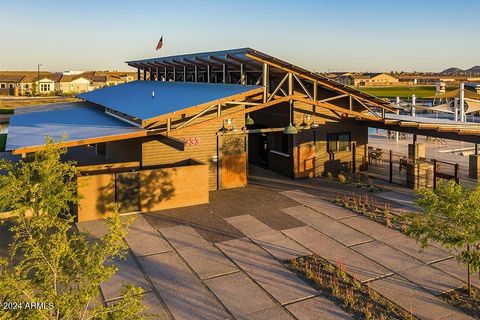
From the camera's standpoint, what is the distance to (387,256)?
42.0 ft

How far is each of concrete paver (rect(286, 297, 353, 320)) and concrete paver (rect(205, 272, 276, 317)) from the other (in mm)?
592

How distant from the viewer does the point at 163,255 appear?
1300 centimetres

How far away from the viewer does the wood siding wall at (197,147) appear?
19.4 meters

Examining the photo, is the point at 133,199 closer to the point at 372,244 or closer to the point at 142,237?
the point at 142,237

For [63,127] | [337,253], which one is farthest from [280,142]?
[337,253]

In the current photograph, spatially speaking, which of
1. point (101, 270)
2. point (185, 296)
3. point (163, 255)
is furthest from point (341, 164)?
point (101, 270)

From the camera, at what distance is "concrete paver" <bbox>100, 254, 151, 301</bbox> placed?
1066 centimetres

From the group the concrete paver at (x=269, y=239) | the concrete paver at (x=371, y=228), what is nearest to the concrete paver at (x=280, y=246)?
the concrete paver at (x=269, y=239)

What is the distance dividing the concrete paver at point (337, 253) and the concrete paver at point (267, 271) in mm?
1553

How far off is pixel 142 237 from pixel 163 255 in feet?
6.04

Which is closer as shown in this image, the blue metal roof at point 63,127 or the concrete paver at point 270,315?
the concrete paver at point 270,315

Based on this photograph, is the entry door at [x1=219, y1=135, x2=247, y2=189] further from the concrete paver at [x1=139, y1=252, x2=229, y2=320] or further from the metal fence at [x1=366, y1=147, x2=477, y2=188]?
the concrete paver at [x1=139, y1=252, x2=229, y2=320]

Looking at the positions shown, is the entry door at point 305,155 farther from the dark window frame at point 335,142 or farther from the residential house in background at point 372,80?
the residential house in background at point 372,80

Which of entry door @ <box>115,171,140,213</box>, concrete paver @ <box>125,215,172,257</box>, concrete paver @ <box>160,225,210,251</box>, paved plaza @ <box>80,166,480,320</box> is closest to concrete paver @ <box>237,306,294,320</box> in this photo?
paved plaza @ <box>80,166,480,320</box>
